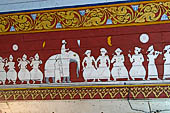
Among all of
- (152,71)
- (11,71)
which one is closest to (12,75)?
(11,71)

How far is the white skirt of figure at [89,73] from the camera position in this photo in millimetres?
3187

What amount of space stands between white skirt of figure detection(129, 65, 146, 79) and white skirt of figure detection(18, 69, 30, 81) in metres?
1.11

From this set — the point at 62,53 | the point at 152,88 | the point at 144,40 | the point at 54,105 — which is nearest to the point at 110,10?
the point at 144,40

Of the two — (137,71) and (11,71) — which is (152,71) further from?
(11,71)

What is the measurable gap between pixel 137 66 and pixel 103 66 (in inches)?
13.6

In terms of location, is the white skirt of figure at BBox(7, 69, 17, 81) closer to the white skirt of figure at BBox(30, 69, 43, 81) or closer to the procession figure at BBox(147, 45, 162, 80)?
the white skirt of figure at BBox(30, 69, 43, 81)

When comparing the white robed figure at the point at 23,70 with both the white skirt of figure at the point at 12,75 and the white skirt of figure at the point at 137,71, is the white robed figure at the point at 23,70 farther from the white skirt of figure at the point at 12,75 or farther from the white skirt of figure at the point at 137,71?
the white skirt of figure at the point at 137,71

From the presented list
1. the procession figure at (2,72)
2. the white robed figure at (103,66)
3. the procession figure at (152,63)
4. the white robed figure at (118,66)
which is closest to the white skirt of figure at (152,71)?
the procession figure at (152,63)

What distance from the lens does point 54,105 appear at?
10.8 ft

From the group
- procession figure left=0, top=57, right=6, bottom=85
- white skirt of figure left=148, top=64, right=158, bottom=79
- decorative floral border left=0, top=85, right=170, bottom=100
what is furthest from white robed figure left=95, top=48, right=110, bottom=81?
procession figure left=0, top=57, right=6, bottom=85

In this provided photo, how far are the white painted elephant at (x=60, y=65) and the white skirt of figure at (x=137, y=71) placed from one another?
1.84 ft

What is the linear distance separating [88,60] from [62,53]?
0.29 meters

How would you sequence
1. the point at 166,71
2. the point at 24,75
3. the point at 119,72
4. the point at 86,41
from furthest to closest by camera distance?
the point at 24,75, the point at 86,41, the point at 119,72, the point at 166,71

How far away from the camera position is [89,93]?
3.18m
